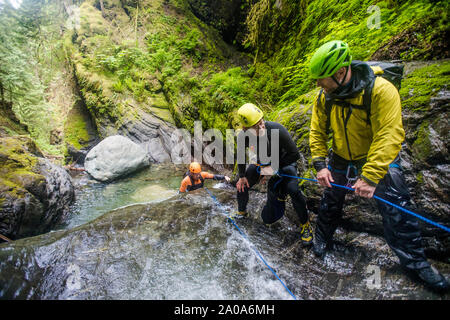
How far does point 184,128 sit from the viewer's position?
396 inches

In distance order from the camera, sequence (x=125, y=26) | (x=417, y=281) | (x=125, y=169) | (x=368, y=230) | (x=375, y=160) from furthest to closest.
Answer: (x=125, y=26) < (x=125, y=169) < (x=368, y=230) < (x=417, y=281) < (x=375, y=160)

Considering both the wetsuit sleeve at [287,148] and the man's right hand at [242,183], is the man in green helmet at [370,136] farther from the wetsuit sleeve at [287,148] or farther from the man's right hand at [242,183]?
the man's right hand at [242,183]

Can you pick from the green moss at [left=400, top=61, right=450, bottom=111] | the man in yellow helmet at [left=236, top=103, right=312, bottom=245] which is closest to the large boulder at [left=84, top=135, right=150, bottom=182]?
the man in yellow helmet at [left=236, top=103, right=312, bottom=245]

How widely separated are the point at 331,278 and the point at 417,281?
3.04ft

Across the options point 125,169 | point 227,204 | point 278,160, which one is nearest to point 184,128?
point 125,169

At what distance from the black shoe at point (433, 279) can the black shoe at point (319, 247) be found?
1.05m

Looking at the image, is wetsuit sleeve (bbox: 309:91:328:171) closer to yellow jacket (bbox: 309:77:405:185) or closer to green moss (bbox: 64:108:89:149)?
yellow jacket (bbox: 309:77:405:185)

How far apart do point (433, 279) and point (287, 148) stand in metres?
2.29

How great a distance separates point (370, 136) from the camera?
231 cm

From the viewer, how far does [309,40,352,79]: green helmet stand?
2.11m

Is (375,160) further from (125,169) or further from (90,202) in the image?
(125,169)

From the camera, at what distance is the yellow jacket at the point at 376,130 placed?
1929 mm

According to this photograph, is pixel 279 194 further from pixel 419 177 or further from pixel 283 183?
pixel 419 177

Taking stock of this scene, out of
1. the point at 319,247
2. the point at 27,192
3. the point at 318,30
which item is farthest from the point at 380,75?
the point at 27,192
